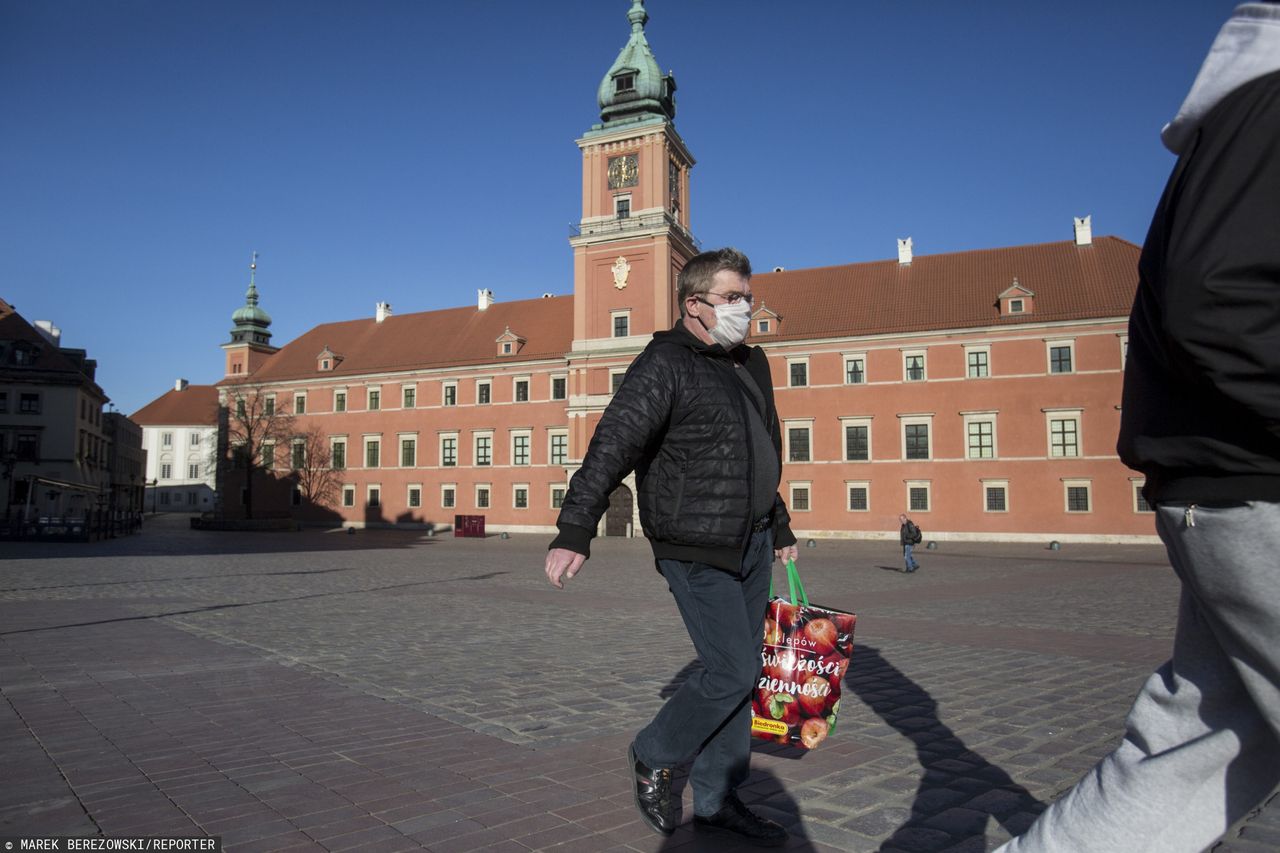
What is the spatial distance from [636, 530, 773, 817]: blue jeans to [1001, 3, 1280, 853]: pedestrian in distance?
153cm

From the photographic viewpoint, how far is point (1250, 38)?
5.22 feet

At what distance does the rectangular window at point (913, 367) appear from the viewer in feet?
129

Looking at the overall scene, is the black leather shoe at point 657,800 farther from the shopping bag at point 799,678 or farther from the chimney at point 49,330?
the chimney at point 49,330

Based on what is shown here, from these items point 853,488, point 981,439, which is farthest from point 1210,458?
point 853,488

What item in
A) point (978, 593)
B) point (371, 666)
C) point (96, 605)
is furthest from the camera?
point (978, 593)

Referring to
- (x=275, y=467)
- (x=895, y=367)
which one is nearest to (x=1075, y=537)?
(x=895, y=367)

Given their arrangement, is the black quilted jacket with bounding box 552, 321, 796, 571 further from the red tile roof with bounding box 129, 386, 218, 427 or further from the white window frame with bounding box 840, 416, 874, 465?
the red tile roof with bounding box 129, 386, 218, 427

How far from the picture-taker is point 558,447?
4681 cm

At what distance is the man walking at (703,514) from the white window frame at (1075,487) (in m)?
36.1

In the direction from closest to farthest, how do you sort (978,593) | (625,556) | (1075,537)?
(978,593)
(625,556)
(1075,537)

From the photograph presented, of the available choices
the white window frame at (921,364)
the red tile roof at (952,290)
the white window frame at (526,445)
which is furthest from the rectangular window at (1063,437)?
the white window frame at (526,445)

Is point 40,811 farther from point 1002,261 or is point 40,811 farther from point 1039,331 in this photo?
point 1002,261

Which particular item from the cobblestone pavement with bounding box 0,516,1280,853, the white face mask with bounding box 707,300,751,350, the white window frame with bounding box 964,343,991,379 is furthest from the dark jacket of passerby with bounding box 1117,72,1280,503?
the white window frame with bounding box 964,343,991,379

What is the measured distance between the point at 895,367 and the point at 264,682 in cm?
3621
